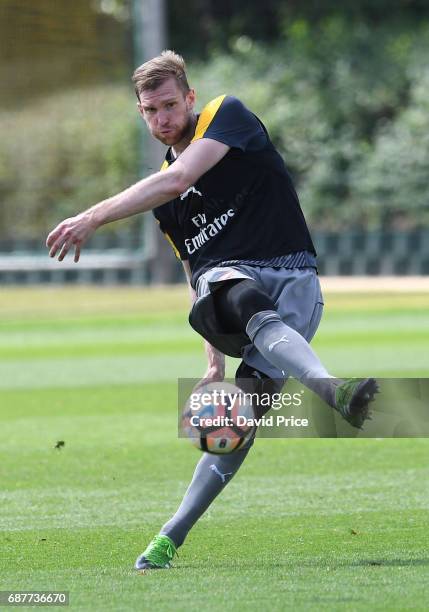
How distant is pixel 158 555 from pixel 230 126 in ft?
5.75

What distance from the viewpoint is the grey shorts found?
18.8 feet

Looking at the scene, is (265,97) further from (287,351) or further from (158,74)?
(287,351)

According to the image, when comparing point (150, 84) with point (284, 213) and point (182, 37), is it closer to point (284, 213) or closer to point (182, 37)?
point (284, 213)

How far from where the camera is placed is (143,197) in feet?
17.5

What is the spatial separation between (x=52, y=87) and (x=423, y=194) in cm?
944

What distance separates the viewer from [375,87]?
106 ft

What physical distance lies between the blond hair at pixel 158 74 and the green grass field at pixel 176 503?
6.32 feet

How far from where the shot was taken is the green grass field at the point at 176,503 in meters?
5.08

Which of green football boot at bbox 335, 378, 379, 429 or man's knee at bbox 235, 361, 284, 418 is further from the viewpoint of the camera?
man's knee at bbox 235, 361, 284, 418

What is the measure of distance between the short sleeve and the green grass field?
1.70 m

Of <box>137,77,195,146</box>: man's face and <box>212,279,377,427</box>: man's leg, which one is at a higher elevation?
<box>137,77,195,146</box>: man's face

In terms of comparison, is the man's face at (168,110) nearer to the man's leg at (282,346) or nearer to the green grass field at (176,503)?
the man's leg at (282,346)

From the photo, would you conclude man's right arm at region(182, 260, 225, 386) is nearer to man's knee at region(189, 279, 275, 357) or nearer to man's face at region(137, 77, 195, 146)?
man's knee at region(189, 279, 275, 357)

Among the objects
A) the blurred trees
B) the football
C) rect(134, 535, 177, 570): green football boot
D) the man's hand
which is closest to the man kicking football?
rect(134, 535, 177, 570): green football boot
